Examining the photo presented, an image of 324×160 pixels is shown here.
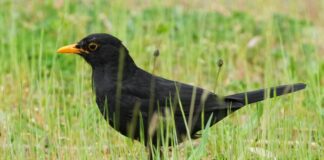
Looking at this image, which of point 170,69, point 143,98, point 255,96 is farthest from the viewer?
point 170,69

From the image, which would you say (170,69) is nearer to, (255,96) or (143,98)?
(255,96)

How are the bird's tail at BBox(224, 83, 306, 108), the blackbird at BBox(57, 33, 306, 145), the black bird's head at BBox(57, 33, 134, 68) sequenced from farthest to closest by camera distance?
the black bird's head at BBox(57, 33, 134, 68) → the bird's tail at BBox(224, 83, 306, 108) → the blackbird at BBox(57, 33, 306, 145)

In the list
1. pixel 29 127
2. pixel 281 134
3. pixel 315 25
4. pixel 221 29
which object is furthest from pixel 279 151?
pixel 315 25

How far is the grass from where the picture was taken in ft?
20.5

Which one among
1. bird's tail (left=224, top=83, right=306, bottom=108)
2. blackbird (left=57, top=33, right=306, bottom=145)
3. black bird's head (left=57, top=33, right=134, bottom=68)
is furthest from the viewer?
black bird's head (left=57, top=33, right=134, bottom=68)

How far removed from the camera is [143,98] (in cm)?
642

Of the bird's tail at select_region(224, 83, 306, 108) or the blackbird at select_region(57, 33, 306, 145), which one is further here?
the bird's tail at select_region(224, 83, 306, 108)

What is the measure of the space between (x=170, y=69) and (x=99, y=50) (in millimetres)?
2068

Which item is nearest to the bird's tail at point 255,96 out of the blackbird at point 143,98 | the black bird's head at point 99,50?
the blackbird at point 143,98

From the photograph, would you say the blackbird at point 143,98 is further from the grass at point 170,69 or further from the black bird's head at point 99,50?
the grass at point 170,69

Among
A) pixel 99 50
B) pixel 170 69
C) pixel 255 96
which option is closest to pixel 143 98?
pixel 99 50

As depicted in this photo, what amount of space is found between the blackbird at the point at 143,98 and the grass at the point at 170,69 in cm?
13

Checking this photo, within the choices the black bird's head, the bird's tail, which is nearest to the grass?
the bird's tail

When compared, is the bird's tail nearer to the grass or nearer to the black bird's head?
the grass
